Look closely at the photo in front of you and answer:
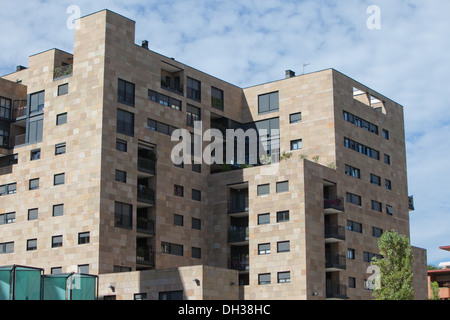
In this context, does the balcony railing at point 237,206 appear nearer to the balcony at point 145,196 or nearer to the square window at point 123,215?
the balcony at point 145,196

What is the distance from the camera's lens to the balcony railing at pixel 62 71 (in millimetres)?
62406

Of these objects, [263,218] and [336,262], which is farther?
[336,262]

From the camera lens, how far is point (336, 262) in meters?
63.2

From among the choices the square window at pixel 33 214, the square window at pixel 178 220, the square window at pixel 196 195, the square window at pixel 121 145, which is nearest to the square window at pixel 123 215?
the square window at pixel 121 145

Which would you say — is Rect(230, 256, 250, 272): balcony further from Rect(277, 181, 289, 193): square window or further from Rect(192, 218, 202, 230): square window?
Rect(277, 181, 289, 193): square window

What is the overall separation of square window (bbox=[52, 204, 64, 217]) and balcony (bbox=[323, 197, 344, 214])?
73.6 feet

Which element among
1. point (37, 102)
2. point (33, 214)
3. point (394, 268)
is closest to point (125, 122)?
point (37, 102)

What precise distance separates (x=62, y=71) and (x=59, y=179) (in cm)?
983

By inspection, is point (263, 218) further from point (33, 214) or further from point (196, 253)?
point (33, 214)

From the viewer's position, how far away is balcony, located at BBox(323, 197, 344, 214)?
6259 centimetres

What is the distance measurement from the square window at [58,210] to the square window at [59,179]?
6.22 feet

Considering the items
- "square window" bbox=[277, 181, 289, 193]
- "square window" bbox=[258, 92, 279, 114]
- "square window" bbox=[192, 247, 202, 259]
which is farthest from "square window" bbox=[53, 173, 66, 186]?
"square window" bbox=[258, 92, 279, 114]

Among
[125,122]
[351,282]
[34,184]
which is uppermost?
[125,122]
